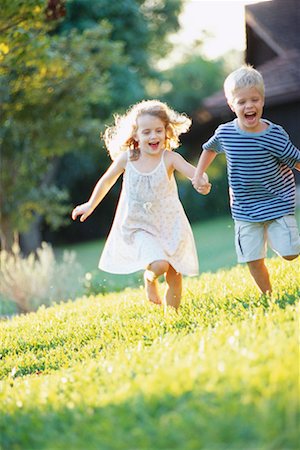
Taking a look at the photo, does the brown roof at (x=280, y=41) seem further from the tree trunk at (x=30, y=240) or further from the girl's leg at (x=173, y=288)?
the girl's leg at (x=173, y=288)

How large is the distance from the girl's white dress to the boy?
18.8 inches

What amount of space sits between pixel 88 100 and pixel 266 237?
642 inches

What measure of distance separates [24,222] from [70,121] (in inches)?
106

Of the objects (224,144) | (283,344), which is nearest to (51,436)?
(283,344)

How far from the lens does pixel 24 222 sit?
Answer: 2128 centimetres

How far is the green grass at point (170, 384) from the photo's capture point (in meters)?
3.60

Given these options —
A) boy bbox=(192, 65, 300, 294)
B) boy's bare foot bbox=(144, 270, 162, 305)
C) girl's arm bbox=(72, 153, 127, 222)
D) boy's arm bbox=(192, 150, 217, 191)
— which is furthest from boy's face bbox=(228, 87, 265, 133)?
boy's bare foot bbox=(144, 270, 162, 305)

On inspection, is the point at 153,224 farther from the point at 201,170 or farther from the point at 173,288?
the point at 201,170

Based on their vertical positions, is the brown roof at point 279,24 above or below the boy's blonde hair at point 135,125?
above

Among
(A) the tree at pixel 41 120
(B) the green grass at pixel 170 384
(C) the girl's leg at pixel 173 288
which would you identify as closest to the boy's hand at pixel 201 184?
(C) the girl's leg at pixel 173 288

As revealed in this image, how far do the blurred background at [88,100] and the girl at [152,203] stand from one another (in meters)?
2.98

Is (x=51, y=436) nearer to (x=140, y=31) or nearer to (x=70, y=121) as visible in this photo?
(x=70, y=121)

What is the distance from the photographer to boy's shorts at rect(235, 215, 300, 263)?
683cm

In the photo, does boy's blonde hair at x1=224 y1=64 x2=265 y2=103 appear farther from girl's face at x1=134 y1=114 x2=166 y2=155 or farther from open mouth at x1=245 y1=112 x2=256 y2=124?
girl's face at x1=134 y1=114 x2=166 y2=155
